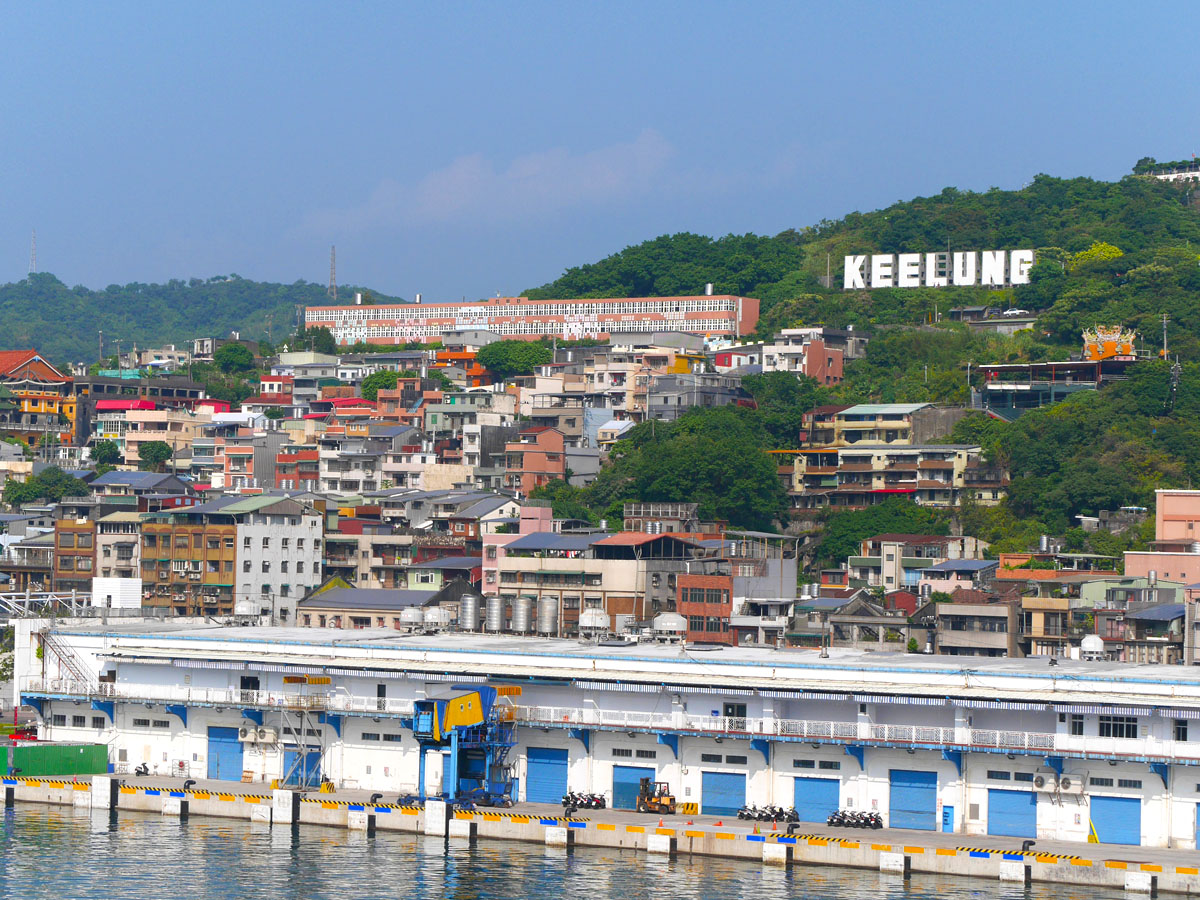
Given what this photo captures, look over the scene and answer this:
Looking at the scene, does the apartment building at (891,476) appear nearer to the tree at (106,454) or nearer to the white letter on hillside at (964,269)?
the white letter on hillside at (964,269)

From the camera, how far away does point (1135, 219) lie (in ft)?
418

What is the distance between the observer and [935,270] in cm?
12394

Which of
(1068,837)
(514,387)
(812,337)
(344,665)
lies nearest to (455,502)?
(514,387)

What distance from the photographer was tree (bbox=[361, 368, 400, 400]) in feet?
→ 366

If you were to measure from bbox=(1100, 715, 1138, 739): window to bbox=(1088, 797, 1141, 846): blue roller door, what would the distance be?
1.49 metres

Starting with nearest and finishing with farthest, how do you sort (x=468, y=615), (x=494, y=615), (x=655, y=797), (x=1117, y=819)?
(x=1117, y=819), (x=655, y=797), (x=494, y=615), (x=468, y=615)

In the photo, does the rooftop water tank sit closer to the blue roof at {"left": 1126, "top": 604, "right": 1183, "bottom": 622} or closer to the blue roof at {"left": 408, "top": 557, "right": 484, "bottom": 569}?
the blue roof at {"left": 1126, "top": 604, "right": 1183, "bottom": 622}

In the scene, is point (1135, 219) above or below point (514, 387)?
above

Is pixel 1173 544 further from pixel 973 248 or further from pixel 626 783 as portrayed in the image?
pixel 973 248

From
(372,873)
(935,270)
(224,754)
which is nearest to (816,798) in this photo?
(372,873)

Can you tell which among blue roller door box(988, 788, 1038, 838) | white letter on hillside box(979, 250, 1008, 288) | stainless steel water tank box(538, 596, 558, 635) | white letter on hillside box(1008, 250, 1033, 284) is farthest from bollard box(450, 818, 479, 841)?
white letter on hillside box(979, 250, 1008, 288)

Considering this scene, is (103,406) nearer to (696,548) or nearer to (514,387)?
(514,387)

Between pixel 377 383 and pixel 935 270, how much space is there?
4036cm

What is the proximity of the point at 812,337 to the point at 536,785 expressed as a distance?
216 ft
